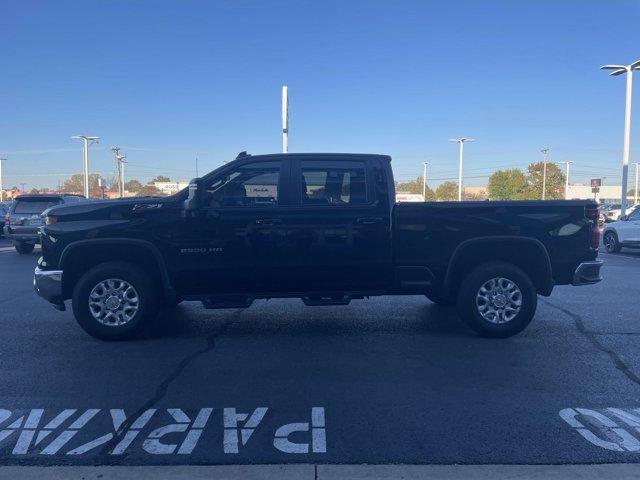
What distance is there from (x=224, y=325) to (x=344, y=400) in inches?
129

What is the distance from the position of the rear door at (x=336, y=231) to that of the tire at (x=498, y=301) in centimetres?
99

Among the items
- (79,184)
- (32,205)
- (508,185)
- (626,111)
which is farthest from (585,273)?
(79,184)

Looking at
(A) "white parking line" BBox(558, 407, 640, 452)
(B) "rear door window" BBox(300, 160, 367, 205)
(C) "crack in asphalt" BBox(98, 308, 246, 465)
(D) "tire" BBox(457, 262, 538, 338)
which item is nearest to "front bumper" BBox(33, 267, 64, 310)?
(C) "crack in asphalt" BBox(98, 308, 246, 465)

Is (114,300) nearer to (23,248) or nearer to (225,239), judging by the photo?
(225,239)

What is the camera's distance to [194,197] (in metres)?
6.91

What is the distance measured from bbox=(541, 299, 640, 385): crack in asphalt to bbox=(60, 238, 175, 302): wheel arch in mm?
4884

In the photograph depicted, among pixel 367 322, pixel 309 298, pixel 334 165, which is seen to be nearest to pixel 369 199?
pixel 334 165

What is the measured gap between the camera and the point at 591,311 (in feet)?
29.5

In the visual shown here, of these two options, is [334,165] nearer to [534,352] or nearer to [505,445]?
[534,352]

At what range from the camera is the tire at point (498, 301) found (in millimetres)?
7184

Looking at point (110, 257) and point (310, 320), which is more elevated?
point (110, 257)

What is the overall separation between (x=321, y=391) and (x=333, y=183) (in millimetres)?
2753

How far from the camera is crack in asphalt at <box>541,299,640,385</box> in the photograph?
5889 millimetres

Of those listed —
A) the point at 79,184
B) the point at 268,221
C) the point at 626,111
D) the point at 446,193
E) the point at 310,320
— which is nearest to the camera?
the point at 268,221
